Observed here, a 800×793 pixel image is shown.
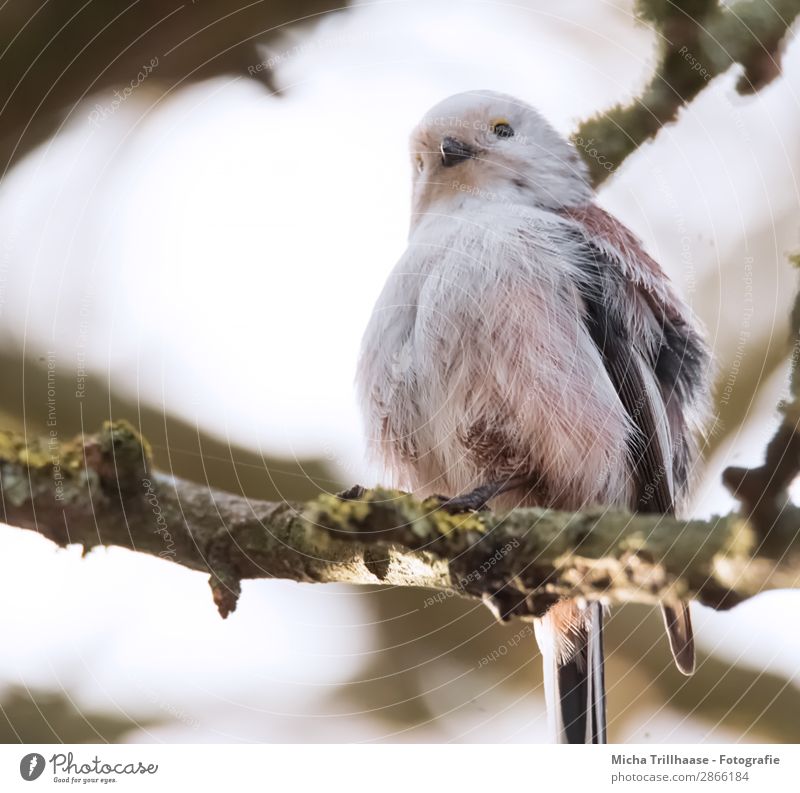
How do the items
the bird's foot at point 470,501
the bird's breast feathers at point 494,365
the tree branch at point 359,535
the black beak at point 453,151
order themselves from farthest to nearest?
the black beak at point 453,151 < the bird's breast feathers at point 494,365 < the bird's foot at point 470,501 < the tree branch at point 359,535

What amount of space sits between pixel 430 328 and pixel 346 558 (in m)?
0.32

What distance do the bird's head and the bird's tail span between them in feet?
1.79

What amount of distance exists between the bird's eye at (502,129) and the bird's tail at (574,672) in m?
0.62

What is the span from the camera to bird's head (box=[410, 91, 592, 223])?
3.72 ft

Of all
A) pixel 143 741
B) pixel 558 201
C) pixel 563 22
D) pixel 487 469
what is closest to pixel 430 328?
pixel 487 469

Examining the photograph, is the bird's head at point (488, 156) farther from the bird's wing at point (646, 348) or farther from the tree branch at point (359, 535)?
the tree branch at point (359, 535)

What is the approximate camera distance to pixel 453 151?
1140mm

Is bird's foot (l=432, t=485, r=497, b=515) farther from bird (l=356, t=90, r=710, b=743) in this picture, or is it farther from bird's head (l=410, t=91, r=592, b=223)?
bird's head (l=410, t=91, r=592, b=223)

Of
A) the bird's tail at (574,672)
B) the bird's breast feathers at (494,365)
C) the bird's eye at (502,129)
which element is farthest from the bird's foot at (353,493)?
the bird's eye at (502,129)

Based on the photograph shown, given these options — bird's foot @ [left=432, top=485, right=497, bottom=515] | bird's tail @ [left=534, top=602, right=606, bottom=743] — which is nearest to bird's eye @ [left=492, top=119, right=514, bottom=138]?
bird's foot @ [left=432, top=485, right=497, bottom=515]

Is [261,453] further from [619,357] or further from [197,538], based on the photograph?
[619,357]

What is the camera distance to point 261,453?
1.09m

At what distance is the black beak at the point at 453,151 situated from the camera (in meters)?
1.13

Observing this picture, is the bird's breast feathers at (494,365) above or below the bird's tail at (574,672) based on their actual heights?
above
